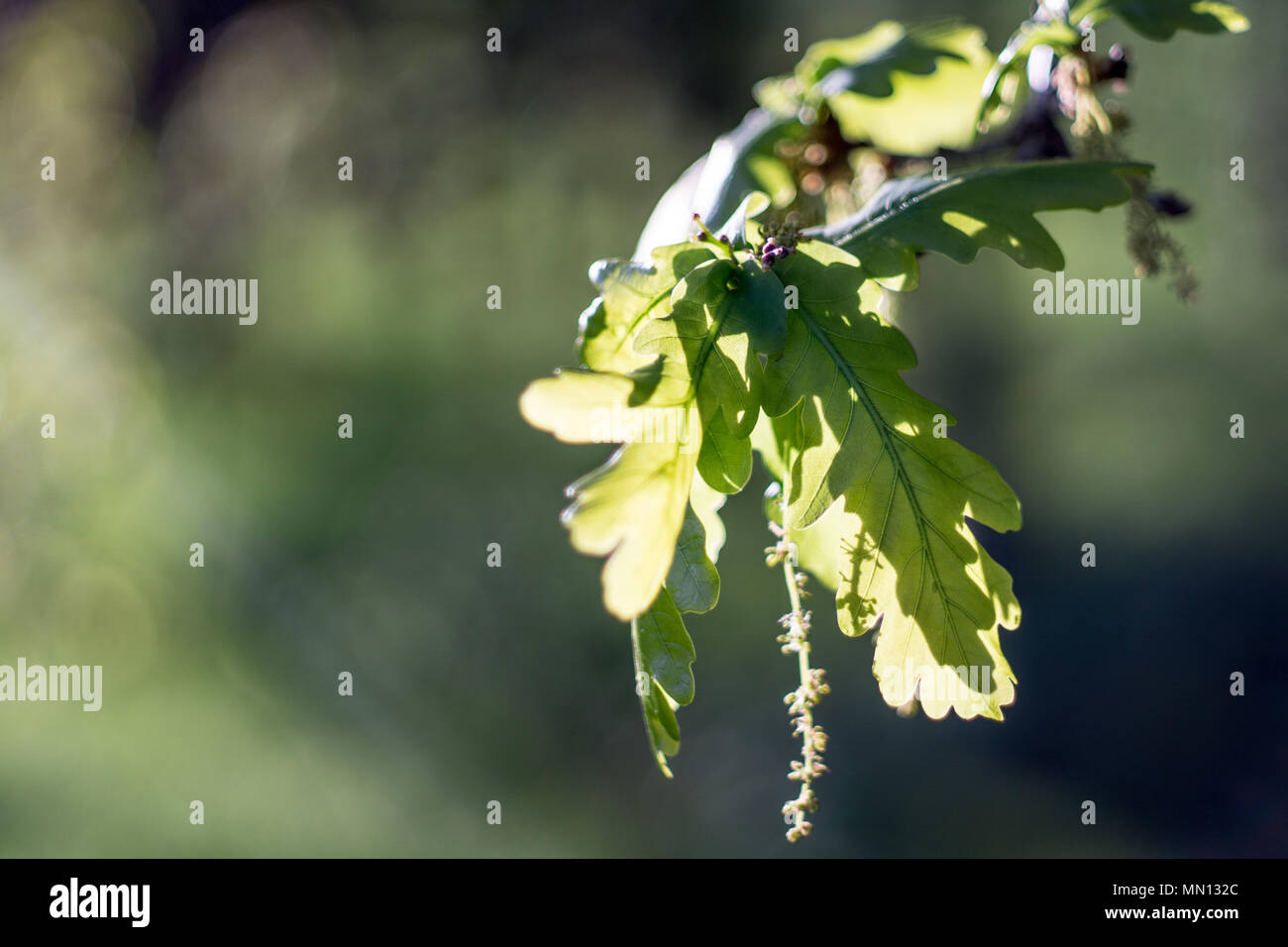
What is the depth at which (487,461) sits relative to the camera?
3770 mm

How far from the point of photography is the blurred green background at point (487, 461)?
3605 mm

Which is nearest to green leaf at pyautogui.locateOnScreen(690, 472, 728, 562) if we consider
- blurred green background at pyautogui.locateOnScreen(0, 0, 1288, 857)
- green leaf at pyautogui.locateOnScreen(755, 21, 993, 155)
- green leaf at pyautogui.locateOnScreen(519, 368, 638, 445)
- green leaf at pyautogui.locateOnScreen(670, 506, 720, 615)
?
green leaf at pyautogui.locateOnScreen(670, 506, 720, 615)

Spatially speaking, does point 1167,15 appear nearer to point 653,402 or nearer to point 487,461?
point 653,402

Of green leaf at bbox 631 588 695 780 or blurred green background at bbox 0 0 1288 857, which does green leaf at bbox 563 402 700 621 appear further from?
blurred green background at bbox 0 0 1288 857

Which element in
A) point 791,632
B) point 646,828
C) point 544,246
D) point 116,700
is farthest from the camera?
point 544,246

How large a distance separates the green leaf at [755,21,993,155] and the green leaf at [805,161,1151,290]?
1.20 ft

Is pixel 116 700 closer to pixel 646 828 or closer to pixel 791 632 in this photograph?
pixel 646 828

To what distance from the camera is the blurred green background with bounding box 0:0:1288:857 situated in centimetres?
361

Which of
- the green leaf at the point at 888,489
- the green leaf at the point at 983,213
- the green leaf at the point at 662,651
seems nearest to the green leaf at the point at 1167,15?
the green leaf at the point at 983,213

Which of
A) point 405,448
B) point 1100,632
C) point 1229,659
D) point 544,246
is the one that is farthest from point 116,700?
point 1229,659

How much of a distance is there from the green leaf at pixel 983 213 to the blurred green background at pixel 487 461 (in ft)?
9.70


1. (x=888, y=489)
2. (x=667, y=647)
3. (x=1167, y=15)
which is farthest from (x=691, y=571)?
(x=1167, y=15)

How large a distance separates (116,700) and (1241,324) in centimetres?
493

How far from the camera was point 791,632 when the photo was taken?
0.69 meters
